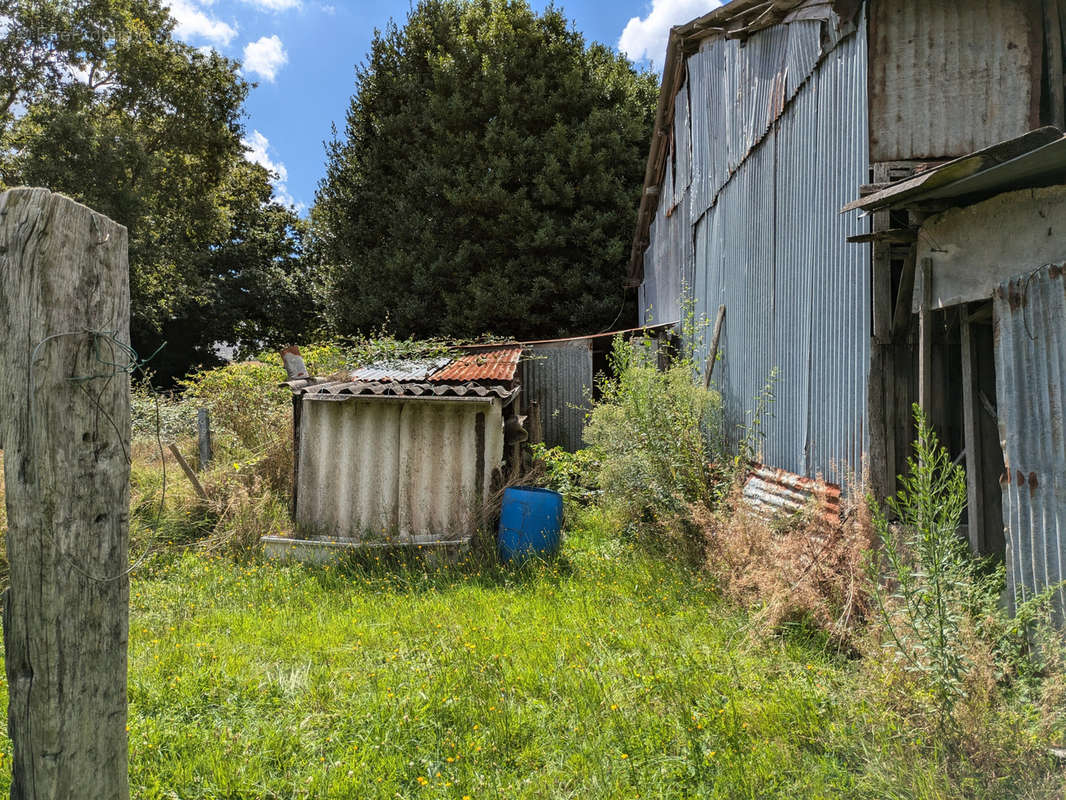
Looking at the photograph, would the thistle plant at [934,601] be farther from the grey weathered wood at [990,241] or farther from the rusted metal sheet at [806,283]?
the rusted metal sheet at [806,283]

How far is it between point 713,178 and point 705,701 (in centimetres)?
704

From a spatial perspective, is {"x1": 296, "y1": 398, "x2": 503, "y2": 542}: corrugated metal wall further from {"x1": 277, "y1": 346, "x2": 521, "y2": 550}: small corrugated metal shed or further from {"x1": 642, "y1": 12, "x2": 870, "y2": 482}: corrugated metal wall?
{"x1": 642, "y1": 12, "x2": 870, "y2": 482}: corrugated metal wall

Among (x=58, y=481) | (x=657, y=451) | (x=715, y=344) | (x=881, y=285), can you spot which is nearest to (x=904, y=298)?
(x=881, y=285)

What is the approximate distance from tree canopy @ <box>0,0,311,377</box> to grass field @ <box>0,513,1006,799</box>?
15.7 m

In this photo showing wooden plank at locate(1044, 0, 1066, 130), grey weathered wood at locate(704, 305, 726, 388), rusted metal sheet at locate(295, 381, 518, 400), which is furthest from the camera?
grey weathered wood at locate(704, 305, 726, 388)

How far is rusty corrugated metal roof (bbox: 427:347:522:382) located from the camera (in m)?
7.75

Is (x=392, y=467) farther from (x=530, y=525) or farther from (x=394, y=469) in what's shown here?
(x=530, y=525)

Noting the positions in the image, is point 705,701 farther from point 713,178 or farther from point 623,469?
point 713,178

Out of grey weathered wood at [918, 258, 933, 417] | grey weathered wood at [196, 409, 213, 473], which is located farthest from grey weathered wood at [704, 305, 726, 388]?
grey weathered wood at [196, 409, 213, 473]

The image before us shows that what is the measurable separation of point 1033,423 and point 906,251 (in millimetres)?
1519

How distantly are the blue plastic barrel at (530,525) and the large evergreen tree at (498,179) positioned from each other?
33.5 feet

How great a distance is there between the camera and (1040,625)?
3.08 m

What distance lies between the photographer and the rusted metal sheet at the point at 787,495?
4.83 metres

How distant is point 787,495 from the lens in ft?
18.4
